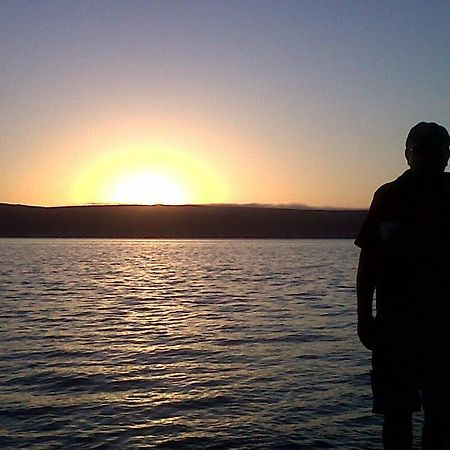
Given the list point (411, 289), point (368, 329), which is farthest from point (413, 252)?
point (368, 329)

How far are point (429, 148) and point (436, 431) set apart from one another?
221cm

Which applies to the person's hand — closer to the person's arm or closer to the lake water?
the person's arm

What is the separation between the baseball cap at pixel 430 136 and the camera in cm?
484

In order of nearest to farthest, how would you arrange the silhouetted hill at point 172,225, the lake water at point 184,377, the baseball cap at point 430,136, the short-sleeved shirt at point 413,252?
the short-sleeved shirt at point 413,252 → the baseball cap at point 430,136 → the lake water at point 184,377 → the silhouetted hill at point 172,225

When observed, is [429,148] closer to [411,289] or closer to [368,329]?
[411,289]

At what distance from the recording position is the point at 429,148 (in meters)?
4.86

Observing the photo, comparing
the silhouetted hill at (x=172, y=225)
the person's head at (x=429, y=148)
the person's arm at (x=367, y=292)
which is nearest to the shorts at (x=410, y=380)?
the person's arm at (x=367, y=292)

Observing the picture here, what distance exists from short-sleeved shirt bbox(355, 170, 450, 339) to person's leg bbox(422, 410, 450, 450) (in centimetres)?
65

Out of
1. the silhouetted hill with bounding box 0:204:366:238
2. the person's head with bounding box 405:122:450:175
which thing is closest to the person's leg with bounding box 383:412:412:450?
the person's head with bounding box 405:122:450:175

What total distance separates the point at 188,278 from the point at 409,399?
42002 millimetres

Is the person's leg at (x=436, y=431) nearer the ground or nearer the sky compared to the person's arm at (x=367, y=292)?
nearer the ground

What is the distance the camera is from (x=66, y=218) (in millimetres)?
195750

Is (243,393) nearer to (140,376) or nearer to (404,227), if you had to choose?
(140,376)

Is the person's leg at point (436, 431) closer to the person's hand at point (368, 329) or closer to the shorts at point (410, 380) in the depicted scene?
the shorts at point (410, 380)
